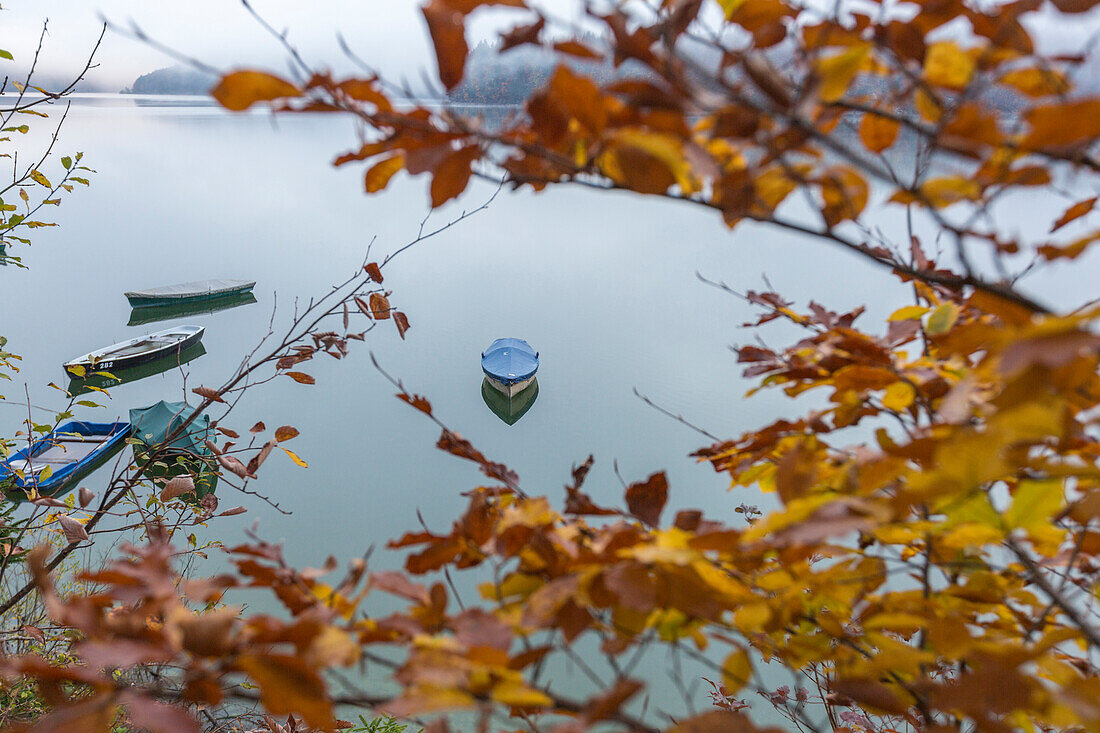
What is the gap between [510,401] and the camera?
18.3 ft

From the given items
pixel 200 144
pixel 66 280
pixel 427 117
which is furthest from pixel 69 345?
pixel 200 144

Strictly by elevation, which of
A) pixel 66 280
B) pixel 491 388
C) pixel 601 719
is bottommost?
pixel 601 719

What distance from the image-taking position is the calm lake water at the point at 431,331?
4203mm

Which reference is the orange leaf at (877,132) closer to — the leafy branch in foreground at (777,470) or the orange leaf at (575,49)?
the leafy branch in foreground at (777,470)

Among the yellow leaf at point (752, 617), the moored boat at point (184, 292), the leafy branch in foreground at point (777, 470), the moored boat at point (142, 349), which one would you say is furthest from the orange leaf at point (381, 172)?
the moored boat at point (184, 292)

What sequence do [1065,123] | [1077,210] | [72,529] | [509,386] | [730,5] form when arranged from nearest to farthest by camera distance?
[1065,123] < [730,5] < [1077,210] < [72,529] < [509,386]

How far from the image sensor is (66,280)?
24.6ft

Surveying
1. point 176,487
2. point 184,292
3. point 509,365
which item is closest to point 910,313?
point 176,487

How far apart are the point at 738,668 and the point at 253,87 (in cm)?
41

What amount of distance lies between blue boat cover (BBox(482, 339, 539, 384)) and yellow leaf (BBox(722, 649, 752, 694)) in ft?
16.9

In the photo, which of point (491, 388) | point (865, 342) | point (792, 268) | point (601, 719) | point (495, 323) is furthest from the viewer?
point (495, 323)

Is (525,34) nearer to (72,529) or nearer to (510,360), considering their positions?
(72,529)

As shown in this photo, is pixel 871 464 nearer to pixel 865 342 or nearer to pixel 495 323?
pixel 865 342

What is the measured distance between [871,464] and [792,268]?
21.6 feet
